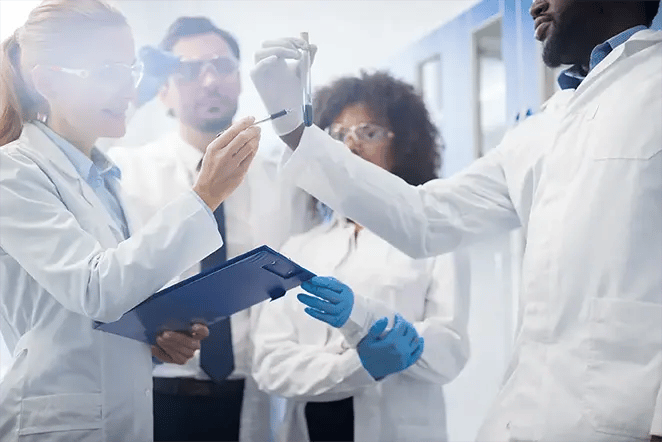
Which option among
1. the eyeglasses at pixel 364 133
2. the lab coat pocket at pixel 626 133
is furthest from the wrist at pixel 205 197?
the lab coat pocket at pixel 626 133

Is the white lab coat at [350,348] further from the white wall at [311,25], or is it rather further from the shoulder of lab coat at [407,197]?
the white wall at [311,25]

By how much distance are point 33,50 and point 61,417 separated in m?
0.65

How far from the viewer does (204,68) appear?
157cm

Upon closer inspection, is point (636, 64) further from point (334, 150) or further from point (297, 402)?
point (297, 402)

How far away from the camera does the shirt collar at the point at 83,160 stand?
129cm

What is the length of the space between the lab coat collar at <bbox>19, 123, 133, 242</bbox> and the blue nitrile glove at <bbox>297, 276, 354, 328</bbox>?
38cm

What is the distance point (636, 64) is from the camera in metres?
1.28

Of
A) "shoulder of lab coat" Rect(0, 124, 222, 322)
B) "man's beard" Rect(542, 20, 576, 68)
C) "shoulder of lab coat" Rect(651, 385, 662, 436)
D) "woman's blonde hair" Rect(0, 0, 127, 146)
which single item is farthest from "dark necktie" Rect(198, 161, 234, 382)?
"shoulder of lab coat" Rect(651, 385, 662, 436)

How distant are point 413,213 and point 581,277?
0.38m

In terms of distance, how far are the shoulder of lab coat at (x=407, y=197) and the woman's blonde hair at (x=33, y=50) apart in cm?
47

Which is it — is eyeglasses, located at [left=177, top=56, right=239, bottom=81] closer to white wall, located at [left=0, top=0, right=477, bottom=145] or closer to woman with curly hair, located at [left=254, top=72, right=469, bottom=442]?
white wall, located at [left=0, top=0, right=477, bottom=145]

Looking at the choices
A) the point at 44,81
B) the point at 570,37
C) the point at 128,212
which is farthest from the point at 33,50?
the point at 570,37

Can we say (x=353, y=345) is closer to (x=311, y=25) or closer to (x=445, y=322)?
(x=445, y=322)

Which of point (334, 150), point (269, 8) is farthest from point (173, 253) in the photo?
point (269, 8)
